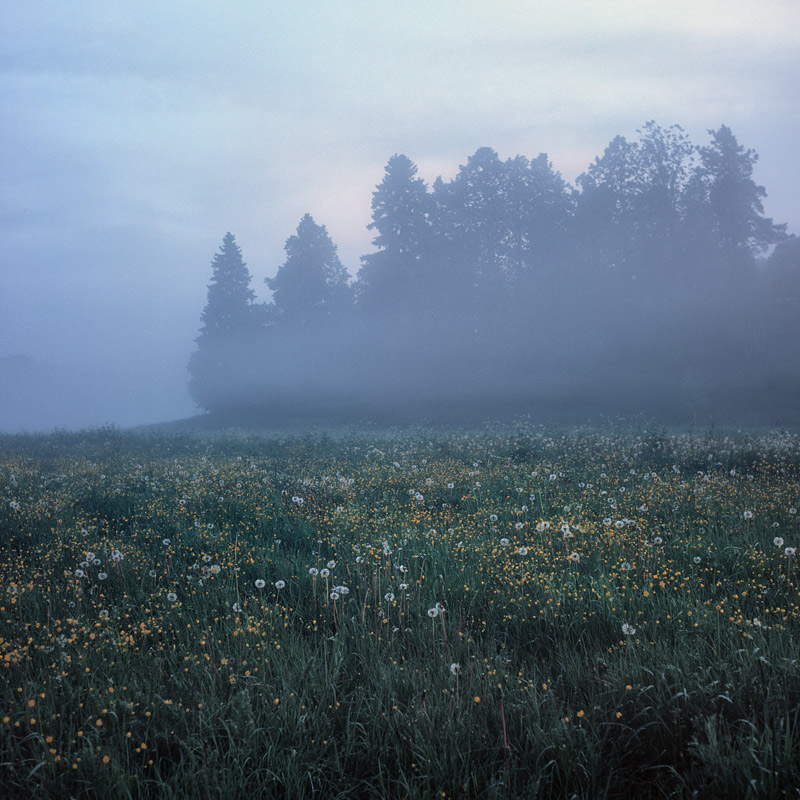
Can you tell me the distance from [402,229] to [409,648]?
3849cm

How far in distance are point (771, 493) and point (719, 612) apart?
13.3 ft

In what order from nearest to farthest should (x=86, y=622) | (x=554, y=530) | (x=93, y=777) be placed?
(x=93, y=777) → (x=86, y=622) → (x=554, y=530)

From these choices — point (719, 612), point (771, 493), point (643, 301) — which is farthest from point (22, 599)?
point (643, 301)

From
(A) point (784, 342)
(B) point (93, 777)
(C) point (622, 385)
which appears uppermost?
(A) point (784, 342)

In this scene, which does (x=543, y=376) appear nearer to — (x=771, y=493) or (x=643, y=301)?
(x=643, y=301)

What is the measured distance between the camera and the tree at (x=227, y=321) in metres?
47.8

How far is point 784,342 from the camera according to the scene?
30.2 meters

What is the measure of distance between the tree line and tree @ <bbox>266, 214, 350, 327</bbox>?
0.12m

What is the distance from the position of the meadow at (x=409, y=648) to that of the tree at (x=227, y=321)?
4210cm

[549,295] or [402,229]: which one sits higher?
[402,229]

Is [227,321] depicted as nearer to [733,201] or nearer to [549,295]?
[549,295]

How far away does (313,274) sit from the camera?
43.3 m

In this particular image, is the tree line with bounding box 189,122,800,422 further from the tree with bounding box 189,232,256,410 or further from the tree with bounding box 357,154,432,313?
the tree with bounding box 189,232,256,410

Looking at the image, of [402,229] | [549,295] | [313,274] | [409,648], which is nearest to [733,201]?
[549,295]
